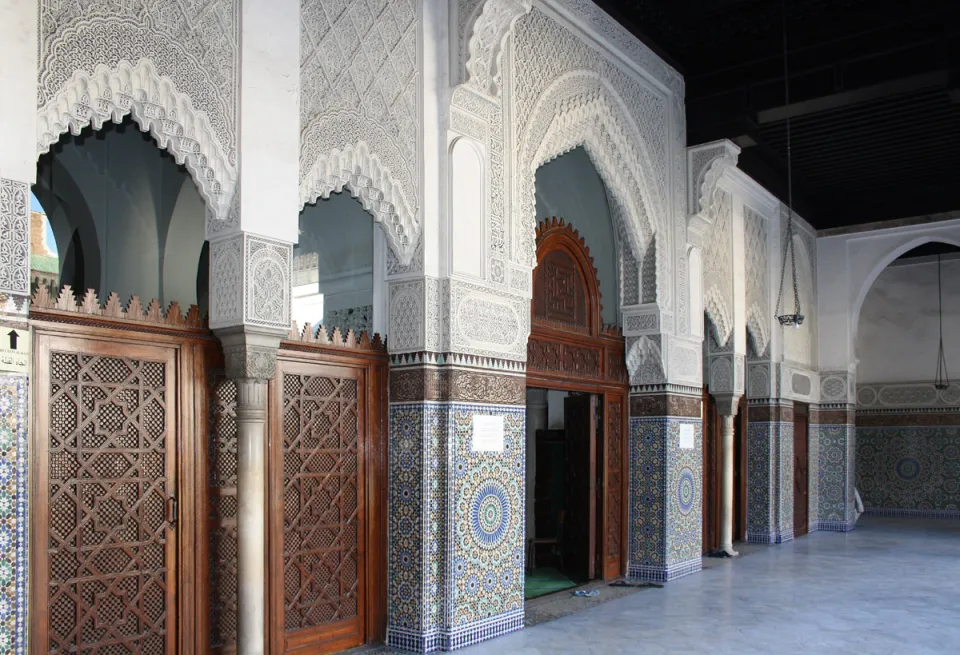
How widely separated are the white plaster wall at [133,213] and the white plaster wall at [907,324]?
8.68 m

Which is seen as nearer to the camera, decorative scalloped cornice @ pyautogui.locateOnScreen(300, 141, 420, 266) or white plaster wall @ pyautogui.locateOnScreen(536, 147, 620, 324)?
decorative scalloped cornice @ pyautogui.locateOnScreen(300, 141, 420, 266)

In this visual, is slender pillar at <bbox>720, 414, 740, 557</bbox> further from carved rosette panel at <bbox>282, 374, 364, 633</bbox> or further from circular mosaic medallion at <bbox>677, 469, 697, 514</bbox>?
carved rosette panel at <bbox>282, 374, 364, 633</bbox>

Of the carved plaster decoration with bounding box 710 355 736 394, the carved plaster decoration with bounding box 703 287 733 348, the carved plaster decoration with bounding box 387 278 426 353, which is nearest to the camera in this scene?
the carved plaster decoration with bounding box 387 278 426 353

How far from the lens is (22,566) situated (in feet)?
8.13

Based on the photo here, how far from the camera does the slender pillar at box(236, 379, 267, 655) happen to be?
3076 mm

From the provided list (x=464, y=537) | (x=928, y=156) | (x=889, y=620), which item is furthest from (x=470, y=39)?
(x=928, y=156)

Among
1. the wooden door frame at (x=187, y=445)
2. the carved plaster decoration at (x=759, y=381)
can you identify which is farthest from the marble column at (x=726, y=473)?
the wooden door frame at (x=187, y=445)

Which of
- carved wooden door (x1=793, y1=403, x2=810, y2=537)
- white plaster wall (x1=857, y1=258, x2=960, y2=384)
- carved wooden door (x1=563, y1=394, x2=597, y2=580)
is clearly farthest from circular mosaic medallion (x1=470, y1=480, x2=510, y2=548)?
white plaster wall (x1=857, y1=258, x2=960, y2=384)

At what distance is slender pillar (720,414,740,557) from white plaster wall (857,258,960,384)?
15.1ft

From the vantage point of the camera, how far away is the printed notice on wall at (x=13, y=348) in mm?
2430

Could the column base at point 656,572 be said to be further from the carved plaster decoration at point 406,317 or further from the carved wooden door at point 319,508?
the carved plaster decoration at point 406,317

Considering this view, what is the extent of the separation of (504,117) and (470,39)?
1.53 ft

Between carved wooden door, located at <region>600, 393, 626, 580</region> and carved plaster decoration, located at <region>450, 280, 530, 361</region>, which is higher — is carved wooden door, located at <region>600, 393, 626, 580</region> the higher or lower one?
the lower one

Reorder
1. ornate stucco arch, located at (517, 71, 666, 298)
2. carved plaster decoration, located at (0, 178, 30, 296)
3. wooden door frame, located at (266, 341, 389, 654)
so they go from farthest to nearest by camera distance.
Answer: ornate stucco arch, located at (517, 71, 666, 298)
wooden door frame, located at (266, 341, 389, 654)
carved plaster decoration, located at (0, 178, 30, 296)
